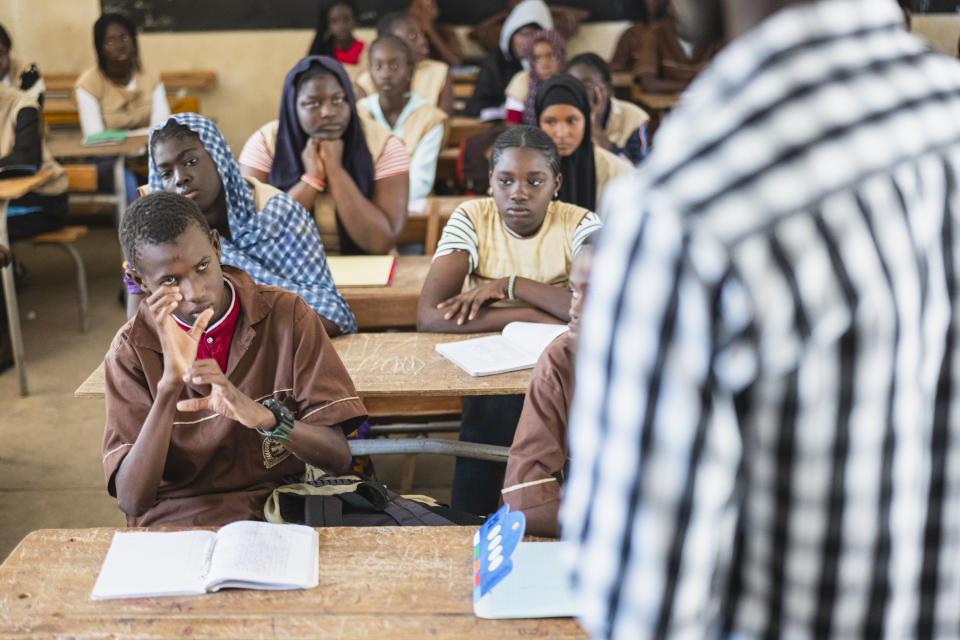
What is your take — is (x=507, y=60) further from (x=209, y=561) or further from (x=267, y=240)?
(x=209, y=561)

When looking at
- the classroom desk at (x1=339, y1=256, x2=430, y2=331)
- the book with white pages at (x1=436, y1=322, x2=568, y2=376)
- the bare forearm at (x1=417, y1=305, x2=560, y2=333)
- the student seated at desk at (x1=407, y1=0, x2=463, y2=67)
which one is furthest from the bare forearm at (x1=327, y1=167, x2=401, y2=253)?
the student seated at desk at (x1=407, y1=0, x2=463, y2=67)

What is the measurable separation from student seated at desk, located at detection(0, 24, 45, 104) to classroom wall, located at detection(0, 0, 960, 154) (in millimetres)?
2086

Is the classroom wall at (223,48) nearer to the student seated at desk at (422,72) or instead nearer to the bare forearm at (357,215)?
the student seated at desk at (422,72)

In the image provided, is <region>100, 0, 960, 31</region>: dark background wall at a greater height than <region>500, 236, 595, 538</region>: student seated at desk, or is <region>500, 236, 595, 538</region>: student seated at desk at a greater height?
<region>100, 0, 960, 31</region>: dark background wall

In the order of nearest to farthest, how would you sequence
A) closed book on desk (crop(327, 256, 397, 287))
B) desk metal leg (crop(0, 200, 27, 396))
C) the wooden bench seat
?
closed book on desk (crop(327, 256, 397, 287)) → desk metal leg (crop(0, 200, 27, 396)) → the wooden bench seat

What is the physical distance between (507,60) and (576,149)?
315 centimetres

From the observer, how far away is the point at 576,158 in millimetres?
3703

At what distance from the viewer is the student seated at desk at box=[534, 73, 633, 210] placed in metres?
3.67

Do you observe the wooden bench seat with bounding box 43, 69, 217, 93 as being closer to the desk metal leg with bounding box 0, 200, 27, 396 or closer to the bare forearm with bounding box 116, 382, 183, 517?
the desk metal leg with bounding box 0, 200, 27, 396

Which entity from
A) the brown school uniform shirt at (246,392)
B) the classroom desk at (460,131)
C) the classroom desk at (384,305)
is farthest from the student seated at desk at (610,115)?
the brown school uniform shirt at (246,392)

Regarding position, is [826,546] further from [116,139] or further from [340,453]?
[116,139]

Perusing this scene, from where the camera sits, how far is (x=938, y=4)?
790cm

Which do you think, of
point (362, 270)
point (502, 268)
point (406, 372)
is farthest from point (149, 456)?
point (362, 270)

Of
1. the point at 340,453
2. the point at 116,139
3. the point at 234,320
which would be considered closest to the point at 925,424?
the point at 340,453
